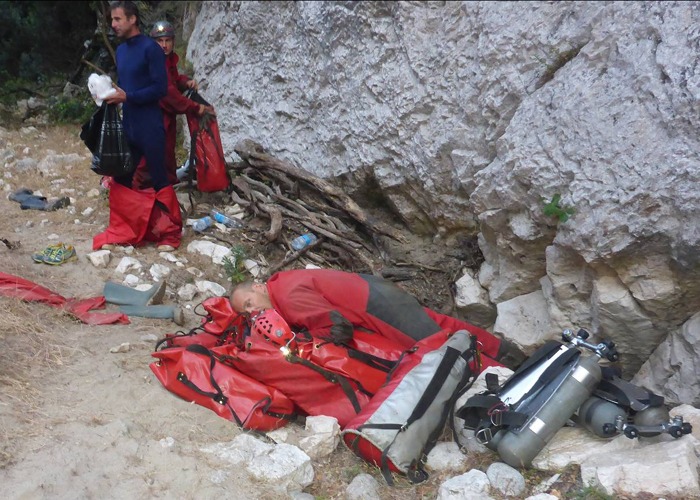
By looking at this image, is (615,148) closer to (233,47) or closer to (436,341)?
A: (436,341)

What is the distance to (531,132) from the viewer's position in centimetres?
400

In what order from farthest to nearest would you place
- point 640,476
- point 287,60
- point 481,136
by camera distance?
point 287,60 < point 481,136 < point 640,476

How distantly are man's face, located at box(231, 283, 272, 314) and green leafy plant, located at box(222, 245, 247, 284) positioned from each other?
1023 millimetres

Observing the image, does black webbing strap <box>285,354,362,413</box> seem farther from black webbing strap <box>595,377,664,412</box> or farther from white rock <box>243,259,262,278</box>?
white rock <box>243,259,262,278</box>

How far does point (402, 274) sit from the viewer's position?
511 centimetres

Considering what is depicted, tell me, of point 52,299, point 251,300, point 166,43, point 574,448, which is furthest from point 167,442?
point 166,43

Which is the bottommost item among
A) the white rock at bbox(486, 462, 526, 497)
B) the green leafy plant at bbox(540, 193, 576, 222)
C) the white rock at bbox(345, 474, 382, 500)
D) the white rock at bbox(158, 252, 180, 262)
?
the white rock at bbox(158, 252, 180, 262)

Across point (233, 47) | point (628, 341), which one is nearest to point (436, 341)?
point (628, 341)

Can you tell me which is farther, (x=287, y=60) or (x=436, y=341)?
(x=287, y=60)

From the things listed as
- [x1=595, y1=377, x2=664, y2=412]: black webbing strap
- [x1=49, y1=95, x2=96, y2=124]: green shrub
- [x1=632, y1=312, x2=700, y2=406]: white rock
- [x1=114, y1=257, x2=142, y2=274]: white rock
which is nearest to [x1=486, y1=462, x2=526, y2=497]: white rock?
[x1=595, y1=377, x2=664, y2=412]: black webbing strap

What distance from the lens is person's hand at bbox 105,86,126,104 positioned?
483cm

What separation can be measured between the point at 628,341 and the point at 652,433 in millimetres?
922

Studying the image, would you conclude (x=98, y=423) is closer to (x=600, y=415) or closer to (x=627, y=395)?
(x=600, y=415)

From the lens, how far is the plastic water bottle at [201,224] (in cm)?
566
